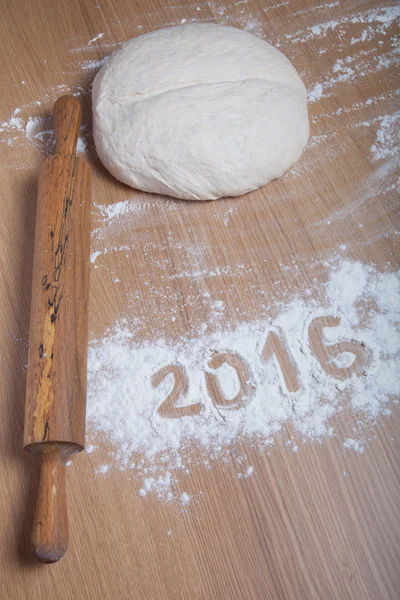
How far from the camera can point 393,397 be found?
0.99 metres

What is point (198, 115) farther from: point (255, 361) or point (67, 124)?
point (255, 361)

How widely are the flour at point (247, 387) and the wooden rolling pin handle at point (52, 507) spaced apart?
0.11 metres

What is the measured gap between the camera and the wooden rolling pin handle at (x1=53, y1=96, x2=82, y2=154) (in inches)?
42.5

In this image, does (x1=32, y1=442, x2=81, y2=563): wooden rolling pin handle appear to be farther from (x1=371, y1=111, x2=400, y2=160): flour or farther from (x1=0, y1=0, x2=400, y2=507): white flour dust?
(x1=371, y1=111, x2=400, y2=160): flour

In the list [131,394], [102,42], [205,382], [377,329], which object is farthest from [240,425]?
[102,42]

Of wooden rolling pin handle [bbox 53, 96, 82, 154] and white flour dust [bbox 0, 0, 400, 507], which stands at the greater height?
wooden rolling pin handle [bbox 53, 96, 82, 154]

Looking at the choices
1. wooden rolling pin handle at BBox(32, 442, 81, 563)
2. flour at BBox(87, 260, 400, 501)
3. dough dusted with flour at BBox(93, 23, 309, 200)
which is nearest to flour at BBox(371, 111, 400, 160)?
dough dusted with flour at BBox(93, 23, 309, 200)

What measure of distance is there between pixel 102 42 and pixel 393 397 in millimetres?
1002

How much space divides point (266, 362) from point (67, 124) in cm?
59

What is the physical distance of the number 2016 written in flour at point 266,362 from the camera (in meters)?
1.00

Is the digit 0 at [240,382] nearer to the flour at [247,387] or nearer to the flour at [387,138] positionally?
Result: the flour at [247,387]

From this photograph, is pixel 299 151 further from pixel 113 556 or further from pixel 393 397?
pixel 113 556

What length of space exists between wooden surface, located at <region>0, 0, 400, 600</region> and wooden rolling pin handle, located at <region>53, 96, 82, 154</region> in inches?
4.2

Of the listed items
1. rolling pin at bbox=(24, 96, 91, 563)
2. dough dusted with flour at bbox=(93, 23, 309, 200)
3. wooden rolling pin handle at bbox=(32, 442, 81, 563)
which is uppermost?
dough dusted with flour at bbox=(93, 23, 309, 200)
